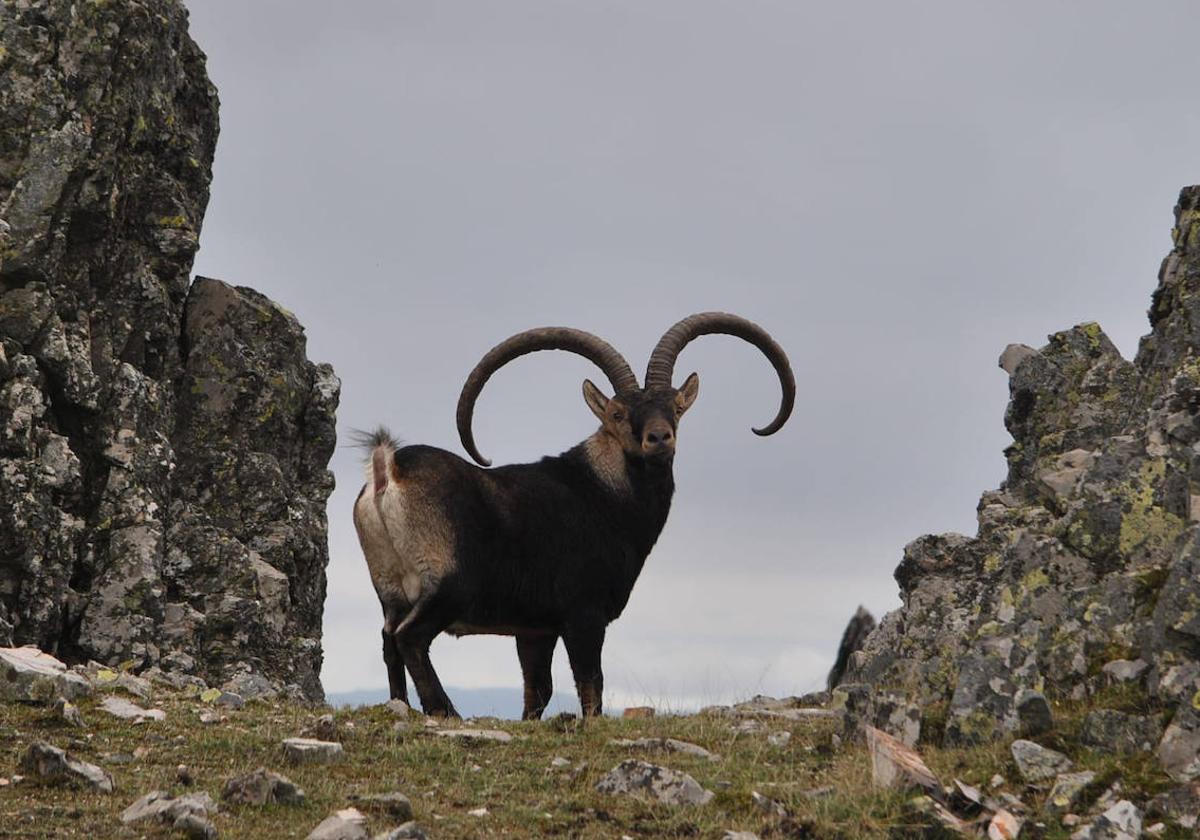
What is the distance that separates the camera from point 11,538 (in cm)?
1952

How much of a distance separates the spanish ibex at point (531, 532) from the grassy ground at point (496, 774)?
2.51 metres

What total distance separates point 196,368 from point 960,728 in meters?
17.9

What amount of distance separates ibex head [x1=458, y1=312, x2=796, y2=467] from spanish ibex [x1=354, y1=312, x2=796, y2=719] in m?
0.02

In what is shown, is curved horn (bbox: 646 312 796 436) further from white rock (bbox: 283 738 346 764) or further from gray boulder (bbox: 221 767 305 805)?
gray boulder (bbox: 221 767 305 805)

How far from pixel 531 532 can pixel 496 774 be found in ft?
19.4

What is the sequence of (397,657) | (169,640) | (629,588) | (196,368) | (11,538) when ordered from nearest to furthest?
(397,657), (629,588), (11,538), (169,640), (196,368)

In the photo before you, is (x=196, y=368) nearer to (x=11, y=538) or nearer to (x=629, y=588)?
(x=11, y=538)

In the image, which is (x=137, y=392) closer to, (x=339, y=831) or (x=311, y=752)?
(x=311, y=752)

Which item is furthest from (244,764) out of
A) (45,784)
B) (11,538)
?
(11,538)

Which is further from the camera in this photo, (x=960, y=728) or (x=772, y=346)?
(x=772, y=346)

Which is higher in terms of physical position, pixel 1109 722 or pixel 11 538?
pixel 11 538

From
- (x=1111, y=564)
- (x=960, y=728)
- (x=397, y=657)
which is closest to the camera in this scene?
(x=960, y=728)

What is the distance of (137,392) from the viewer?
22672mm

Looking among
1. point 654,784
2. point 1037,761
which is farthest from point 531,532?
point 1037,761
